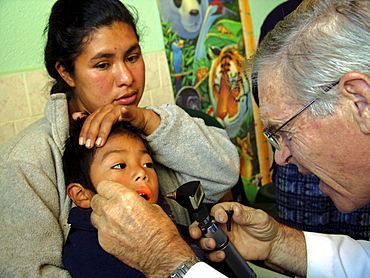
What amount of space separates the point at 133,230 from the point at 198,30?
2438 mm

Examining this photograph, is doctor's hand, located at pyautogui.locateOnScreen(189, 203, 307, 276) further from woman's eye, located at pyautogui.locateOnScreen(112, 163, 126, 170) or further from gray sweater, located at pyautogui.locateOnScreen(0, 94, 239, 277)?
woman's eye, located at pyautogui.locateOnScreen(112, 163, 126, 170)

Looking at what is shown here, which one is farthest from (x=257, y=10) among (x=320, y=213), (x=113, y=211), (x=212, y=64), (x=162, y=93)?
(x=113, y=211)

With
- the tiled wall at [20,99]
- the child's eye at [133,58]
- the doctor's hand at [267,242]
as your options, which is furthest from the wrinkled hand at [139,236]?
the tiled wall at [20,99]

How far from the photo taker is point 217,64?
3.47m

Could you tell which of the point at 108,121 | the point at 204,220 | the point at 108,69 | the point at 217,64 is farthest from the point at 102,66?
the point at 217,64

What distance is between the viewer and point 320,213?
224cm

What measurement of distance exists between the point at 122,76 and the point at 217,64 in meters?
1.92

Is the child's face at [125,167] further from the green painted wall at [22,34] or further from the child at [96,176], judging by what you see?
the green painted wall at [22,34]

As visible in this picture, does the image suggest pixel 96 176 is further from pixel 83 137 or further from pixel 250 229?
pixel 250 229

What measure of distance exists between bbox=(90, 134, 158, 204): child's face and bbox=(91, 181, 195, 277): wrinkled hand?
21 cm

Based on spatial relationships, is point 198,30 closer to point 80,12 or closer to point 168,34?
point 168,34

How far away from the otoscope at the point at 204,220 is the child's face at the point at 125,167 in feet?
0.61

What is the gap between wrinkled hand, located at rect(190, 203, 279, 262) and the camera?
1509 millimetres

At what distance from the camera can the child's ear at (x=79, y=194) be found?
1482mm
